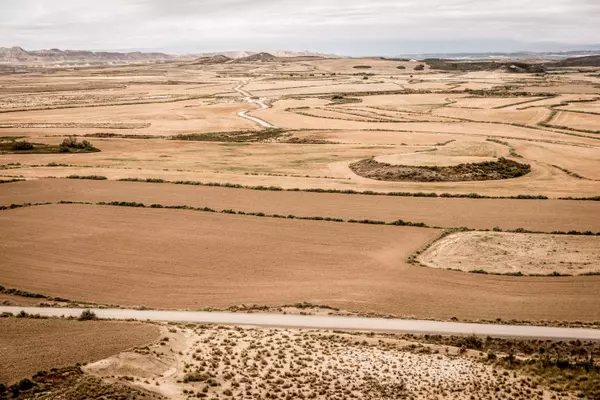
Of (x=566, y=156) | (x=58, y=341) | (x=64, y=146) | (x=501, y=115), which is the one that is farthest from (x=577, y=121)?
(x=58, y=341)

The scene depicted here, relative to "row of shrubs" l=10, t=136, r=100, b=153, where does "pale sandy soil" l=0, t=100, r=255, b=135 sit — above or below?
above

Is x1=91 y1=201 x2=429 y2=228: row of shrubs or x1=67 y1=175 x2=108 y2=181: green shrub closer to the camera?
x1=91 y1=201 x2=429 y2=228: row of shrubs

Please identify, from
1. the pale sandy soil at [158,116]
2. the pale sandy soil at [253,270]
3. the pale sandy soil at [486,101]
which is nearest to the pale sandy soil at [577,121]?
the pale sandy soil at [486,101]

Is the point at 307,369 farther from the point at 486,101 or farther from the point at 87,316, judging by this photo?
the point at 486,101

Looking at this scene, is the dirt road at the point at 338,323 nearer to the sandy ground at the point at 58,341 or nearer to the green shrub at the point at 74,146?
the sandy ground at the point at 58,341

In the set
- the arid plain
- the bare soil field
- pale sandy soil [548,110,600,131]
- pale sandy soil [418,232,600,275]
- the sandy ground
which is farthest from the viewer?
pale sandy soil [548,110,600,131]

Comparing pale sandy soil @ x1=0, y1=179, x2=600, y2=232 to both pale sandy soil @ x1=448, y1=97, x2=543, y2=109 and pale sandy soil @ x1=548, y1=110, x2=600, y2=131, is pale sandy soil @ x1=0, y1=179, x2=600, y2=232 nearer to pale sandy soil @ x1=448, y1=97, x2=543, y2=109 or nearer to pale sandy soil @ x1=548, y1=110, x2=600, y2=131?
pale sandy soil @ x1=548, y1=110, x2=600, y2=131

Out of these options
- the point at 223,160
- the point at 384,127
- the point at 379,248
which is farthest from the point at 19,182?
the point at 384,127

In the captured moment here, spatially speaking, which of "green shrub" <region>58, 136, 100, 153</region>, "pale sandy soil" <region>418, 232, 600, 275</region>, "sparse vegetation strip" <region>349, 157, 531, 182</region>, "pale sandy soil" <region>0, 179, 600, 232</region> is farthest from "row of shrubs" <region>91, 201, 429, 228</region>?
"green shrub" <region>58, 136, 100, 153</region>
